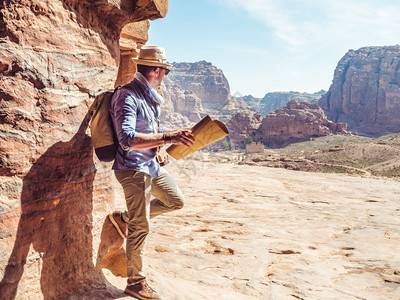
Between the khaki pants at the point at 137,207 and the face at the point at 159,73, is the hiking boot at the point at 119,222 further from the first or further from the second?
the face at the point at 159,73

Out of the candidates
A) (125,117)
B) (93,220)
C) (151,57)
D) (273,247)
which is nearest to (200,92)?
(273,247)

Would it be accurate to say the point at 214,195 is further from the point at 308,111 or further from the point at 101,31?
the point at 308,111

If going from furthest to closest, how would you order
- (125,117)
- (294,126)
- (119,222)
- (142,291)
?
1. (294,126)
2. (119,222)
3. (142,291)
4. (125,117)

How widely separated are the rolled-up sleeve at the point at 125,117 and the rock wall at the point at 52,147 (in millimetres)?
567

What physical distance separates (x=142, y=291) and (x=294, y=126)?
66402mm

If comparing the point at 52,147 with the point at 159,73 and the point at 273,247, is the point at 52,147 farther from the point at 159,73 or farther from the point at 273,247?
the point at 273,247

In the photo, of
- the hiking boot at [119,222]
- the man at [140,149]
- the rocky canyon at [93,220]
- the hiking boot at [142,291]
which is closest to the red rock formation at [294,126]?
the rocky canyon at [93,220]

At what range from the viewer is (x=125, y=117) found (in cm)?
240

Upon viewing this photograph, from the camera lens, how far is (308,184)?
10906 millimetres

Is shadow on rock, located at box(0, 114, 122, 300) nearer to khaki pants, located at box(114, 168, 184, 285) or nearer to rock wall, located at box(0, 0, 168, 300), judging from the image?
rock wall, located at box(0, 0, 168, 300)

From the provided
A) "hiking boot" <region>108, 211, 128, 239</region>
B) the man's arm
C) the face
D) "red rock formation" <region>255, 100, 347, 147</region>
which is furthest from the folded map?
"red rock formation" <region>255, 100, 347, 147</region>

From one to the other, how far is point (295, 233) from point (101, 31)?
433cm

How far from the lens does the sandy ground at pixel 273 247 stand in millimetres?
3400

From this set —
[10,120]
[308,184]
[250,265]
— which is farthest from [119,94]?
[308,184]
